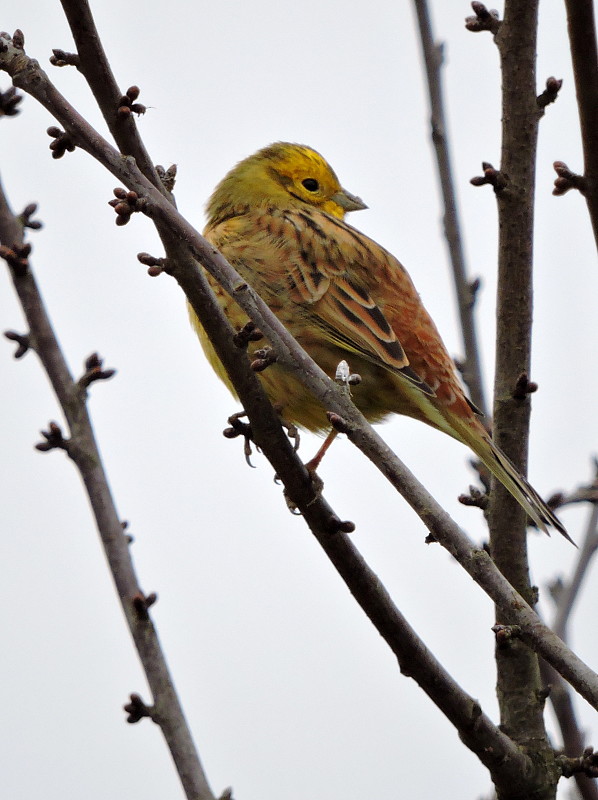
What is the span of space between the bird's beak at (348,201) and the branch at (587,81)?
131 inches

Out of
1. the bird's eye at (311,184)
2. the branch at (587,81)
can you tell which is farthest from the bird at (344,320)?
the branch at (587,81)

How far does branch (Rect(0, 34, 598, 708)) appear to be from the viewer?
2297mm

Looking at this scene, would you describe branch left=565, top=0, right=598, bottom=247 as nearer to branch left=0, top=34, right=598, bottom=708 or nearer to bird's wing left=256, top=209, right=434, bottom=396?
branch left=0, top=34, right=598, bottom=708

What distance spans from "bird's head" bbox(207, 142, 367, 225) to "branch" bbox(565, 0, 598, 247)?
2963mm

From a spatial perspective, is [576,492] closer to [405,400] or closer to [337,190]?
[405,400]

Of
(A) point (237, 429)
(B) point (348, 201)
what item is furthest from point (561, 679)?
(B) point (348, 201)

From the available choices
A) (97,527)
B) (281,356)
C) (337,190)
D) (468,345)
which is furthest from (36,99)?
(337,190)

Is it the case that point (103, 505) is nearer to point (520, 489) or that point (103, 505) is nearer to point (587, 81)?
point (520, 489)

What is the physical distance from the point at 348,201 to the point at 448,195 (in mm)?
1833

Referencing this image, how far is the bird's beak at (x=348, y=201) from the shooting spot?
6051 millimetres

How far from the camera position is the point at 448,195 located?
427cm

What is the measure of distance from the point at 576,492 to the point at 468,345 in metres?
0.73

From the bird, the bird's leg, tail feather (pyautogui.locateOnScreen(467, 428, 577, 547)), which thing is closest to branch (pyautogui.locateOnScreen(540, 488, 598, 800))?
tail feather (pyautogui.locateOnScreen(467, 428, 577, 547))

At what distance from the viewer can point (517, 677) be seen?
12.6 feet
